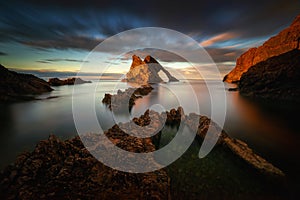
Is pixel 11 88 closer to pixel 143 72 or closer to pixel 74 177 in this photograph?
pixel 74 177

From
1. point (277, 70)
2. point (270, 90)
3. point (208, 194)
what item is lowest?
point (208, 194)

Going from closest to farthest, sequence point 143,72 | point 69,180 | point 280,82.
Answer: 1. point 69,180
2. point 280,82
3. point 143,72

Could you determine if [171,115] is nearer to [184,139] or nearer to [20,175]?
[184,139]

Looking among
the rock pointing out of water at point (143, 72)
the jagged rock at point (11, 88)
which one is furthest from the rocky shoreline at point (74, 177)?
the rock pointing out of water at point (143, 72)

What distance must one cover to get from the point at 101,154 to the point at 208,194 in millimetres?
3426

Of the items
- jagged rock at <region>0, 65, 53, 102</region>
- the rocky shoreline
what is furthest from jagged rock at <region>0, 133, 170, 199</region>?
jagged rock at <region>0, 65, 53, 102</region>

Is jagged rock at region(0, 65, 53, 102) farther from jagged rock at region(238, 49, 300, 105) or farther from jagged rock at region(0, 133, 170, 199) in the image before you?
jagged rock at region(238, 49, 300, 105)

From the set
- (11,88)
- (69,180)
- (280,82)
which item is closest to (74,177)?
(69,180)

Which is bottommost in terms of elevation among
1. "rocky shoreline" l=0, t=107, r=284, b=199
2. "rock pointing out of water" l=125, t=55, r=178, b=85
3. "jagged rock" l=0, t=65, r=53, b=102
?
"rocky shoreline" l=0, t=107, r=284, b=199

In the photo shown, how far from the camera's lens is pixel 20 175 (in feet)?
11.6

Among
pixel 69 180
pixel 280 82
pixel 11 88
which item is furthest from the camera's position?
pixel 280 82

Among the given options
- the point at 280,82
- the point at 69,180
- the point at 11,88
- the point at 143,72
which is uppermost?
the point at 143,72

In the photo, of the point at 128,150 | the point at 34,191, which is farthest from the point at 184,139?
the point at 34,191

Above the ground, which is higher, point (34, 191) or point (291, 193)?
point (34, 191)
